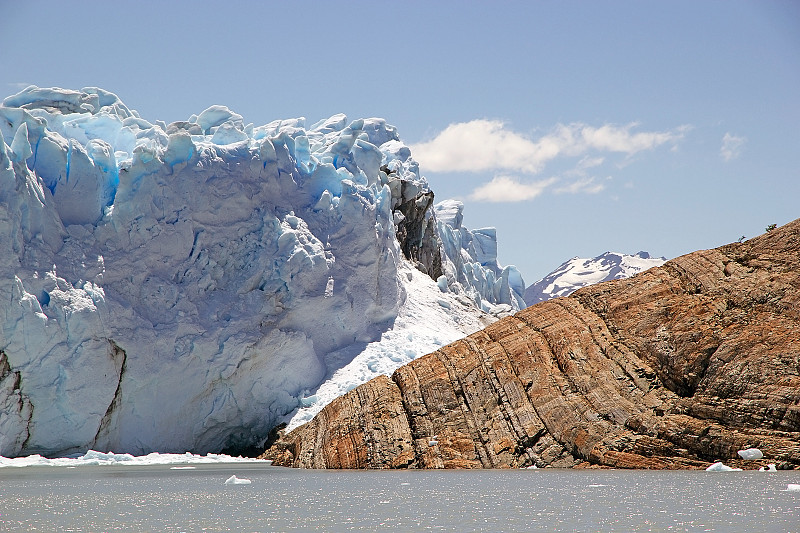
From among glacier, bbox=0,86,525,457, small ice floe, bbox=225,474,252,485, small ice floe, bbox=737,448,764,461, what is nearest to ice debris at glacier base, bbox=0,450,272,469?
glacier, bbox=0,86,525,457

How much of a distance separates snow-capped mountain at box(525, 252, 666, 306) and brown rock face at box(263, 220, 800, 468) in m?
94.1

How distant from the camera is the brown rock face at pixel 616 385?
19.5m

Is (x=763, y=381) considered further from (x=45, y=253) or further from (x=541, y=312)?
(x=45, y=253)

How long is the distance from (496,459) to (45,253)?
14.1 metres

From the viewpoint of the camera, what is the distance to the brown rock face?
768 inches

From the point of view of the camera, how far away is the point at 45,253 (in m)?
26.3

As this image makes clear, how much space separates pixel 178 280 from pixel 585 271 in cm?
10696

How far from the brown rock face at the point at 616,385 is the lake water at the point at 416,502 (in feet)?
3.87

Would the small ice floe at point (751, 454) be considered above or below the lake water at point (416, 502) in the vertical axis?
above

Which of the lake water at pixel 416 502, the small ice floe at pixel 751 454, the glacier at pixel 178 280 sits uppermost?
the glacier at pixel 178 280

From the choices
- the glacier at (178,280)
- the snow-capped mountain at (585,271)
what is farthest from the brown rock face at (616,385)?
the snow-capped mountain at (585,271)

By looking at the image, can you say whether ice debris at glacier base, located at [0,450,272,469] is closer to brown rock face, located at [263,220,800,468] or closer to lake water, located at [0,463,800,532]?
brown rock face, located at [263,220,800,468]

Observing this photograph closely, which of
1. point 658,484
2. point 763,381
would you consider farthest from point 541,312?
point 658,484

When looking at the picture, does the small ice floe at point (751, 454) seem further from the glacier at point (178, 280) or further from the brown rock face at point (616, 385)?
the glacier at point (178, 280)
